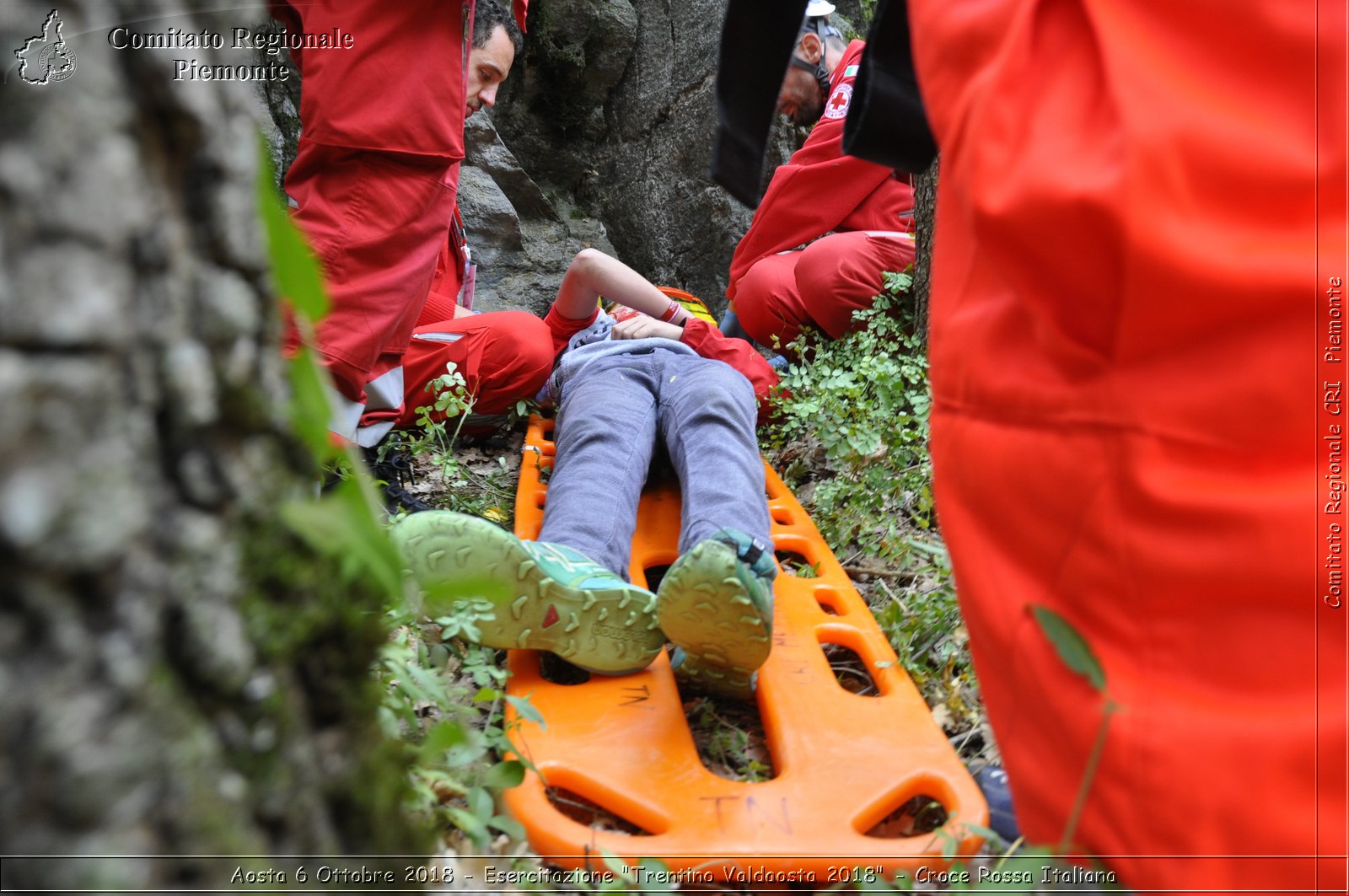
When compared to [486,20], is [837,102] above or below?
below

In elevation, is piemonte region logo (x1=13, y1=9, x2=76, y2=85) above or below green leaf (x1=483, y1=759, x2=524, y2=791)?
above

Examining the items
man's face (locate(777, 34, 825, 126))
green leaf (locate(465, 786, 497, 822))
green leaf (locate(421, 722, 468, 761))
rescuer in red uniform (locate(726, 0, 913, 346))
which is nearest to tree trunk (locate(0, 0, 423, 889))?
green leaf (locate(421, 722, 468, 761))

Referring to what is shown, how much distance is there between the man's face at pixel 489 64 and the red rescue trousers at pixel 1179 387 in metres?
2.25

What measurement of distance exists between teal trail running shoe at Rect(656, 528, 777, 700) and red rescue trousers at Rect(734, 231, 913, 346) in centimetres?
171

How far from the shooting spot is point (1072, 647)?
645mm

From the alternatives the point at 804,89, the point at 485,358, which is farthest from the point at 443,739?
the point at 804,89

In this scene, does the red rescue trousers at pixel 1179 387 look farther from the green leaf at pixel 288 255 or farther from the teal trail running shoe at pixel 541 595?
the teal trail running shoe at pixel 541 595

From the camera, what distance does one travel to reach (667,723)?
4.10 ft

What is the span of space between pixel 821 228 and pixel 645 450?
1.75 m

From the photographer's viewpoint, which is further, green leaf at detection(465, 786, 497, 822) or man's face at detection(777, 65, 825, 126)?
man's face at detection(777, 65, 825, 126)

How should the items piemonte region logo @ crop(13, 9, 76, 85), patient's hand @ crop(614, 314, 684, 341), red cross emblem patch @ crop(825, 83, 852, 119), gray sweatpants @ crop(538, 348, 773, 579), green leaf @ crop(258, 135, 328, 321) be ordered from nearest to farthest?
A: piemonte region logo @ crop(13, 9, 76, 85) → green leaf @ crop(258, 135, 328, 321) → gray sweatpants @ crop(538, 348, 773, 579) → patient's hand @ crop(614, 314, 684, 341) → red cross emblem patch @ crop(825, 83, 852, 119)

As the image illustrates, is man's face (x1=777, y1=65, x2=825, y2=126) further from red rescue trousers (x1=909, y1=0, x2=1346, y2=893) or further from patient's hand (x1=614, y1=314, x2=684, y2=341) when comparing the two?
red rescue trousers (x1=909, y1=0, x2=1346, y2=893)

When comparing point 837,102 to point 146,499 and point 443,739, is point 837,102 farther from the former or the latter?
point 146,499

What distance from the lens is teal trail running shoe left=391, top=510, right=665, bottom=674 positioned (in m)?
1.23
